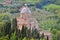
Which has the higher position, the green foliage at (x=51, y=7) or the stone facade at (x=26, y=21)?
the stone facade at (x=26, y=21)

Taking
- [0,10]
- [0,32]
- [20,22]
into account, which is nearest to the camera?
[0,32]

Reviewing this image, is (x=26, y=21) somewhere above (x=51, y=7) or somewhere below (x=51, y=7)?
above

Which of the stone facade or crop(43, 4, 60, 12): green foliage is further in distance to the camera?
crop(43, 4, 60, 12): green foliage

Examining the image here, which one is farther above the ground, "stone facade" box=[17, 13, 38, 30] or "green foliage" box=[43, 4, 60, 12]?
"stone facade" box=[17, 13, 38, 30]

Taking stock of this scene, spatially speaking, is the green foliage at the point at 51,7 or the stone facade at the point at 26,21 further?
the green foliage at the point at 51,7

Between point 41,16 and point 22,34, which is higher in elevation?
point 22,34

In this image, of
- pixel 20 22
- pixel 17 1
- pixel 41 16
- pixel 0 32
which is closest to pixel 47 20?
pixel 41 16

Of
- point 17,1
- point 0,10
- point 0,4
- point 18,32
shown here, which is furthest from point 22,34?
point 17,1

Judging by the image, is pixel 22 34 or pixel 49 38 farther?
pixel 49 38

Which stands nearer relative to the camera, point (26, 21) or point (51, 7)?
point (26, 21)

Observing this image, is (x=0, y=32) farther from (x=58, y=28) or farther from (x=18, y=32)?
(x=58, y=28)

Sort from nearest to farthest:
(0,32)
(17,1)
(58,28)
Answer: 1. (0,32)
2. (58,28)
3. (17,1)
